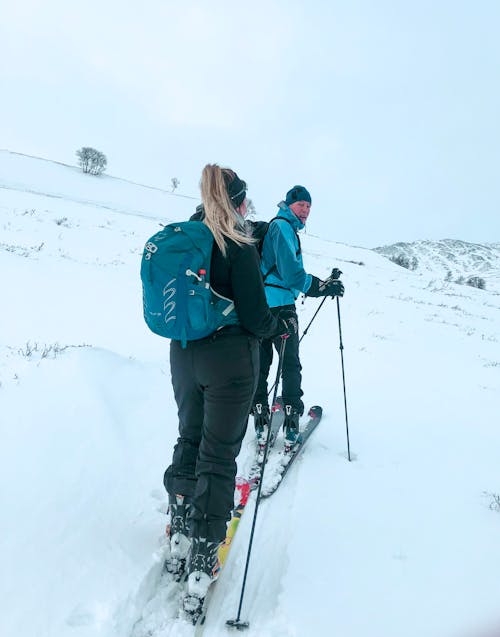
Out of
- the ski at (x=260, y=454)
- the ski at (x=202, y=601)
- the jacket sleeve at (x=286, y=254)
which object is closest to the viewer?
the ski at (x=202, y=601)

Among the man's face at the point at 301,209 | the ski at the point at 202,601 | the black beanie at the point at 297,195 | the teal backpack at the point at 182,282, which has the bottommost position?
the ski at the point at 202,601

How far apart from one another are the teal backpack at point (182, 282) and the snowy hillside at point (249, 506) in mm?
1639

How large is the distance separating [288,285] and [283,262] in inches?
12.8

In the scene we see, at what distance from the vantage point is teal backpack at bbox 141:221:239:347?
7.14 ft

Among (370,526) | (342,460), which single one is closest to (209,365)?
(370,526)

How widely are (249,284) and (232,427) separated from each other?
0.90 meters

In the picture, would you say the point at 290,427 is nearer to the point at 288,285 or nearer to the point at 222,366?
the point at 288,285

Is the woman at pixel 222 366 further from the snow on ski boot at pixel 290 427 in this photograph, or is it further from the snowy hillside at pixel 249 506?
the snow on ski boot at pixel 290 427

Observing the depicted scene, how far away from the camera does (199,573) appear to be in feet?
7.77

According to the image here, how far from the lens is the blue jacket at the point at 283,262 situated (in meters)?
3.73

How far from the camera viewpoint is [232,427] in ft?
7.88

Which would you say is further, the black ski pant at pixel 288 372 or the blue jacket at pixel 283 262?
the black ski pant at pixel 288 372

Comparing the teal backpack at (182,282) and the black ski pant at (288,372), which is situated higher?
the teal backpack at (182,282)

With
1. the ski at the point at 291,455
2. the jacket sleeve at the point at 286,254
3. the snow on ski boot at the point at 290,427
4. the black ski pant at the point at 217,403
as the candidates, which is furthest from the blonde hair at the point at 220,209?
the snow on ski boot at the point at 290,427
